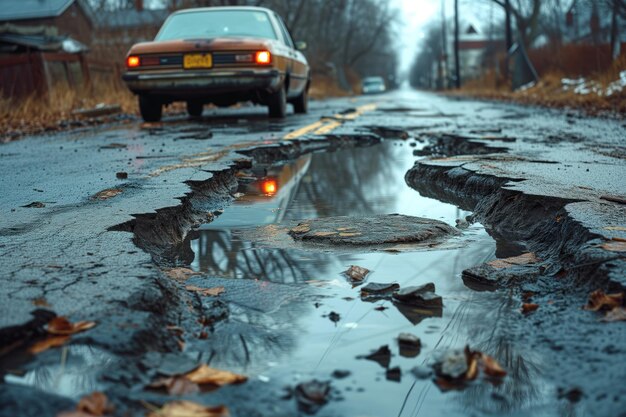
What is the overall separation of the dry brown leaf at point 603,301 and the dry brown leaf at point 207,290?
114 centimetres

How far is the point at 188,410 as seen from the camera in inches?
59.1

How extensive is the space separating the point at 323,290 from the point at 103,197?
6.42 feet

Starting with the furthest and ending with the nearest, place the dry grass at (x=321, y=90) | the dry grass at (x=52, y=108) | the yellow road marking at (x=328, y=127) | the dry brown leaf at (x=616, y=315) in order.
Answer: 1. the dry grass at (x=321, y=90)
2. the dry grass at (x=52, y=108)
3. the yellow road marking at (x=328, y=127)
4. the dry brown leaf at (x=616, y=315)

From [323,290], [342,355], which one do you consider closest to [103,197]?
[323,290]

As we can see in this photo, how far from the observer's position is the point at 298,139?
23.9ft

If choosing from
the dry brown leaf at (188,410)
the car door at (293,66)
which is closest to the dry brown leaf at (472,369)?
the dry brown leaf at (188,410)

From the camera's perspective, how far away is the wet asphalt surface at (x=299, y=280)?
167 centimetres

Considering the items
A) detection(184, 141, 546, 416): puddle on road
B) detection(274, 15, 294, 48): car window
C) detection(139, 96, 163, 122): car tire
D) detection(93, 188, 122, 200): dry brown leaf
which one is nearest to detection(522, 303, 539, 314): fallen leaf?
detection(184, 141, 546, 416): puddle on road

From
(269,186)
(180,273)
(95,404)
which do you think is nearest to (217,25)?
(269,186)

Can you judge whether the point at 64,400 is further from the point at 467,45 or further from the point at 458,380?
the point at 467,45

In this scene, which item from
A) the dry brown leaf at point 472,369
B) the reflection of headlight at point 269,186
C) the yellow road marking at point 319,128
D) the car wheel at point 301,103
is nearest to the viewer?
the dry brown leaf at point 472,369

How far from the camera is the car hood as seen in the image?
9250 millimetres

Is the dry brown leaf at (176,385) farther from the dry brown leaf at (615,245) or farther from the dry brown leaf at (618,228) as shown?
the dry brown leaf at (618,228)

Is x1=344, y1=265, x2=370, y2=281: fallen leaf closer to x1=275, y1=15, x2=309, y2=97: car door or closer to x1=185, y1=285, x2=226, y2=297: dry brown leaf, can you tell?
x1=185, y1=285, x2=226, y2=297: dry brown leaf
